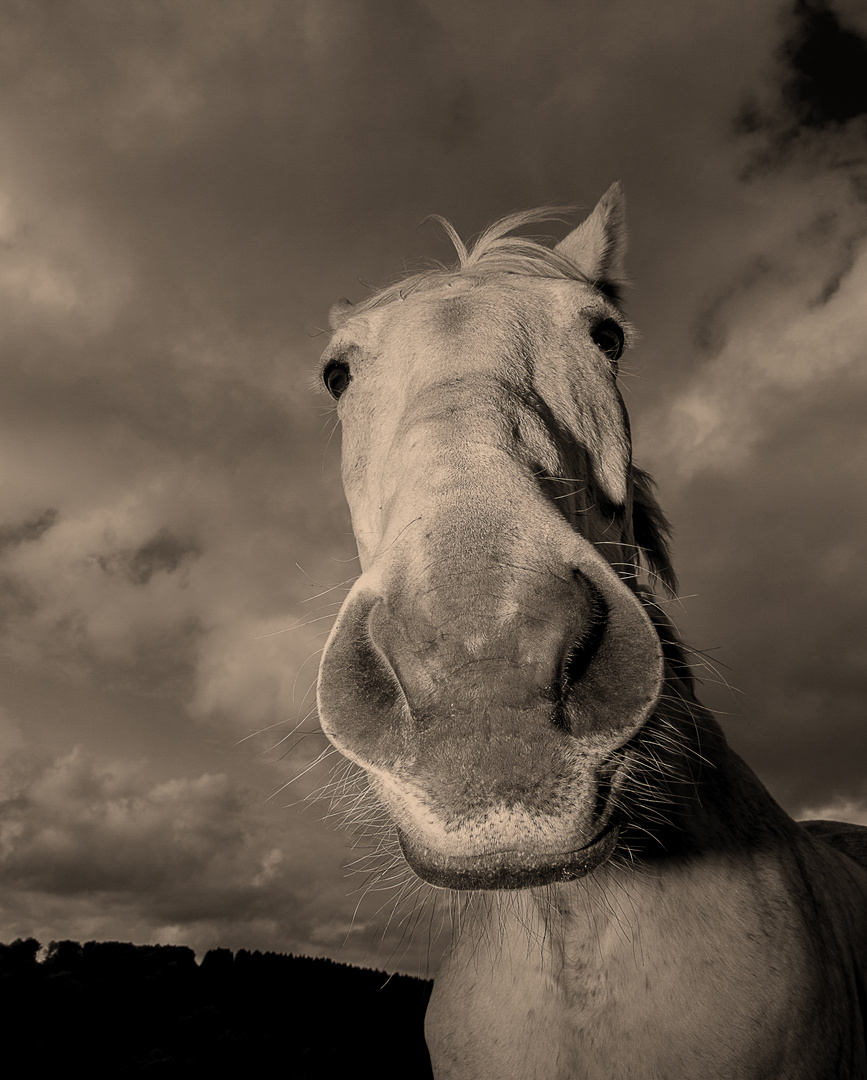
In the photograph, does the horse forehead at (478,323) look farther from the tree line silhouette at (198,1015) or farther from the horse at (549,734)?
the tree line silhouette at (198,1015)

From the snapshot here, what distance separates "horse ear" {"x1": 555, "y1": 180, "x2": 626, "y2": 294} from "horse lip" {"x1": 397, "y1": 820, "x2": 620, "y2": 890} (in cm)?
355

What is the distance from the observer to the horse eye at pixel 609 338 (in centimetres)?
290

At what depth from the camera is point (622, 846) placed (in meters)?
2.11

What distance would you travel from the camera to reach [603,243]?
396 cm

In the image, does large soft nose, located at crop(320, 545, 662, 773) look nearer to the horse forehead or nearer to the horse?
the horse

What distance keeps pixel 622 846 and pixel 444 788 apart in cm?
113

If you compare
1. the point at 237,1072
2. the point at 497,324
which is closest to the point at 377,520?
the point at 497,324

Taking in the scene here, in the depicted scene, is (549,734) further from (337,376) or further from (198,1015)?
(198,1015)

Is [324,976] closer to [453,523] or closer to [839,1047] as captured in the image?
[839,1047]

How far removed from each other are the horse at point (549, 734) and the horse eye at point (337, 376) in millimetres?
24

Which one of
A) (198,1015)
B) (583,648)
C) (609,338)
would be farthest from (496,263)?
(198,1015)

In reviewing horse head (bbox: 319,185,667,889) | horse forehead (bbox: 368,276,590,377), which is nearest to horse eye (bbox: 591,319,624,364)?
horse forehead (bbox: 368,276,590,377)

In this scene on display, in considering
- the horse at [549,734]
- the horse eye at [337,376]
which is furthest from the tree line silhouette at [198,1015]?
the horse eye at [337,376]

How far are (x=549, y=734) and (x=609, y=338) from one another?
2.25 metres
